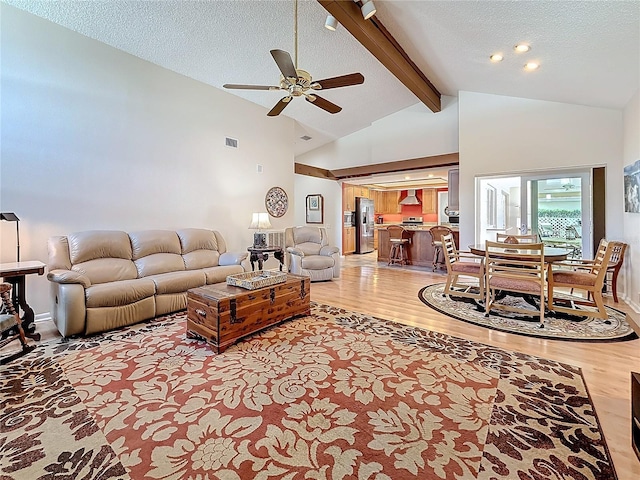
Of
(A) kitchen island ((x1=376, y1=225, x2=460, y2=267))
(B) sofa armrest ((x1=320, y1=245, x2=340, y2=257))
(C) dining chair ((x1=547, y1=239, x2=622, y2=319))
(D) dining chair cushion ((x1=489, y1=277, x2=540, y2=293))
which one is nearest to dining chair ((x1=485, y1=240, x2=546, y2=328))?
(D) dining chair cushion ((x1=489, y1=277, x2=540, y2=293))

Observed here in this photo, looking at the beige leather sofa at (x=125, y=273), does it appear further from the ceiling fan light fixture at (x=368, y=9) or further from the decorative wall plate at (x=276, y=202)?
the ceiling fan light fixture at (x=368, y=9)

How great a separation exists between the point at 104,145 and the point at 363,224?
7.53 m

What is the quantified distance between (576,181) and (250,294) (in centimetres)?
538

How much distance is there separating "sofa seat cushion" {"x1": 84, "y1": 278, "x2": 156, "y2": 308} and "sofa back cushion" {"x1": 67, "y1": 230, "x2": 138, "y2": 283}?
0.27 m

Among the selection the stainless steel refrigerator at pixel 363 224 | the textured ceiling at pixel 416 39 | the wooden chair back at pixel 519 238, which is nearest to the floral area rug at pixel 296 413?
the wooden chair back at pixel 519 238

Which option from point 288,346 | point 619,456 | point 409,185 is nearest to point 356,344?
point 288,346

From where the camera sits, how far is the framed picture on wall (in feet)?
30.1

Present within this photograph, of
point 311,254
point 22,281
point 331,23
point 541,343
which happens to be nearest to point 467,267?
point 541,343

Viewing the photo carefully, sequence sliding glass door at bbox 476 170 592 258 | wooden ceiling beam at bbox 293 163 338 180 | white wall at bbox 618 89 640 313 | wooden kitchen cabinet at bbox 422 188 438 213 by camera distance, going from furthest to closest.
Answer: wooden kitchen cabinet at bbox 422 188 438 213 → wooden ceiling beam at bbox 293 163 338 180 → sliding glass door at bbox 476 170 592 258 → white wall at bbox 618 89 640 313

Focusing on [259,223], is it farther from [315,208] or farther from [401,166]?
[315,208]

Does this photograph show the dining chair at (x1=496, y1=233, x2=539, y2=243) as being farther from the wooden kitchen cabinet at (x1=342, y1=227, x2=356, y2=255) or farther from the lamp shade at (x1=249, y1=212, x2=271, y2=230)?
the wooden kitchen cabinet at (x1=342, y1=227, x2=356, y2=255)

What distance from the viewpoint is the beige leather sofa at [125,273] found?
289 centimetres

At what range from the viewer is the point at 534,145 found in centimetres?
497

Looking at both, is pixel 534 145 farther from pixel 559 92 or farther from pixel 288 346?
pixel 288 346
